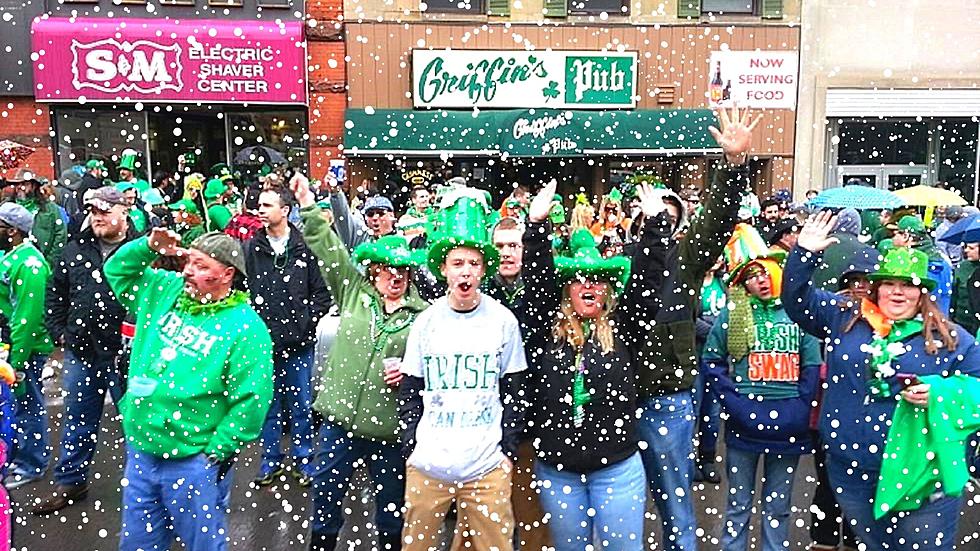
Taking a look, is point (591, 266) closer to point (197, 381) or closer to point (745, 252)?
point (745, 252)

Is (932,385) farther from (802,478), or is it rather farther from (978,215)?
(978,215)

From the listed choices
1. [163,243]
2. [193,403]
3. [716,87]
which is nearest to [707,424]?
[193,403]

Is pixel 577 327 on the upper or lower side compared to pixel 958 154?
lower

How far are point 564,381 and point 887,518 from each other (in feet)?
4.62

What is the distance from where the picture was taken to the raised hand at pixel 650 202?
378 centimetres

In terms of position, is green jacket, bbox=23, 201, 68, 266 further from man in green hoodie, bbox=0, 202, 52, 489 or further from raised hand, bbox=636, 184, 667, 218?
raised hand, bbox=636, 184, 667, 218

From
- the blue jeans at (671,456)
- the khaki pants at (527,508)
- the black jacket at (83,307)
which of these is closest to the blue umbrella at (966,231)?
the blue jeans at (671,456)

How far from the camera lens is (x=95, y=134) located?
46.1 ft

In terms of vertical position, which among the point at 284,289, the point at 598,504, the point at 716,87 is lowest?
the point at 598,504

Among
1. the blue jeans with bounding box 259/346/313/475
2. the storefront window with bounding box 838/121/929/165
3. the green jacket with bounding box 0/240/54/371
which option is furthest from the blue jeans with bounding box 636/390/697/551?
the storefront window with bounding box 838/121/929/165

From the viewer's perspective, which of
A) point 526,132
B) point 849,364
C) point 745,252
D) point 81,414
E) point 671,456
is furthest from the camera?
point 526,132

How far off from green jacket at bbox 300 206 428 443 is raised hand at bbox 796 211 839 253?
178 centimetres

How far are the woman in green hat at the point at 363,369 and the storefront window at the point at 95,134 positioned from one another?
11.7 meters

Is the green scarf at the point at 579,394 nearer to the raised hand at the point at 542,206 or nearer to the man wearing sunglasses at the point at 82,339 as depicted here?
the raised hand at the point at 542,206
